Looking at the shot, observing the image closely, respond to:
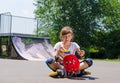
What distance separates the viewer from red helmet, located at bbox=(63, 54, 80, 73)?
24.0 feet

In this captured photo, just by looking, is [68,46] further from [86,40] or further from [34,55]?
[86,40]

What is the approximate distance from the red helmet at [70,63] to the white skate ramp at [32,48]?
10.1 meters

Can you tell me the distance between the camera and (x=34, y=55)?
1809 centimetres

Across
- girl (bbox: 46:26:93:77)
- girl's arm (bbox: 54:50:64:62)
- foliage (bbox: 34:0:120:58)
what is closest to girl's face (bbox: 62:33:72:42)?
girl (bbox: 46:26:93:77)

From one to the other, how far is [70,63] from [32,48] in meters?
11.1

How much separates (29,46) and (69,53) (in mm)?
11000

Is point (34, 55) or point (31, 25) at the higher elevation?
point (31, 25)

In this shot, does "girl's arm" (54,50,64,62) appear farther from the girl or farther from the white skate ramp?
the white skate ramp

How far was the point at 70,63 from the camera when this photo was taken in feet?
24.0

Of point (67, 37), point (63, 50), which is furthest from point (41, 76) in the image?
point (67, 37)

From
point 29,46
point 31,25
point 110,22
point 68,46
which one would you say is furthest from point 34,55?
point 110,22

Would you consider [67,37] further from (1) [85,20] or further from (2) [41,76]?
(1) [85,20]

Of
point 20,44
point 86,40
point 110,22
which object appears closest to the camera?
point 20,44

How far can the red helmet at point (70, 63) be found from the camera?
731 centimetres
